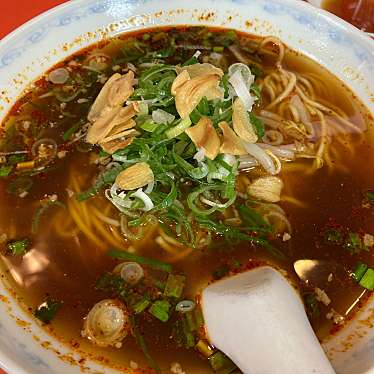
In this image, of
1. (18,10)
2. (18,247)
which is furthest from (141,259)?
(18,10)

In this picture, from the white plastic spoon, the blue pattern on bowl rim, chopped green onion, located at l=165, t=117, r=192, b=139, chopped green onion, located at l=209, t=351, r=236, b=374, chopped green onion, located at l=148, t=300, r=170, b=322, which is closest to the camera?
the white plastic spoon

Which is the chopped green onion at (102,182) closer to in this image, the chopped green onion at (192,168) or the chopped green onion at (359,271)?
the chopped green onion at (192,168)

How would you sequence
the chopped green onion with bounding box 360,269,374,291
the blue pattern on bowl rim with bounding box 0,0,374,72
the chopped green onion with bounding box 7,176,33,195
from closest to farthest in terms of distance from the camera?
the chopped green onion with bounding box 360,269,374,291 → the chopped green onion with bounding box 7,176,33,195 → the blue pattern on bowl rim with bounding box 0,0,374,72

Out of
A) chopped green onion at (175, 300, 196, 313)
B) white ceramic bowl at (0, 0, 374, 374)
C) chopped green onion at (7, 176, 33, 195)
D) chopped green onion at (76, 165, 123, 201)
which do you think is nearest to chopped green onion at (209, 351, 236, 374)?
chopped green onion at (175, 300, 196, 313)

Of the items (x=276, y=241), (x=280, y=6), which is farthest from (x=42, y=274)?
(x=280, y=6)

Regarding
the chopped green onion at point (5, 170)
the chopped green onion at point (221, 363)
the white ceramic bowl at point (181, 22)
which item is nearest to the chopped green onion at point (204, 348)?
the chopped green onion at point (221, 363)

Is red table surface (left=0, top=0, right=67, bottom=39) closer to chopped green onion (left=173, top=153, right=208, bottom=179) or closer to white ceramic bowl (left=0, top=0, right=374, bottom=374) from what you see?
white ceramic bowl (left=0, top=0, right=374, bottom=374)

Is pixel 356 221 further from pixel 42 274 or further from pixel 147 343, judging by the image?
pixel 42 274

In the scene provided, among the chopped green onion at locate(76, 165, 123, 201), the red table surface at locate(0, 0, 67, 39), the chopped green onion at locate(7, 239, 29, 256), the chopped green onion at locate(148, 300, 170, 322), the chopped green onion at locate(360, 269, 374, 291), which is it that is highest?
the red table surface at locate(0, 0, 67, 39)
